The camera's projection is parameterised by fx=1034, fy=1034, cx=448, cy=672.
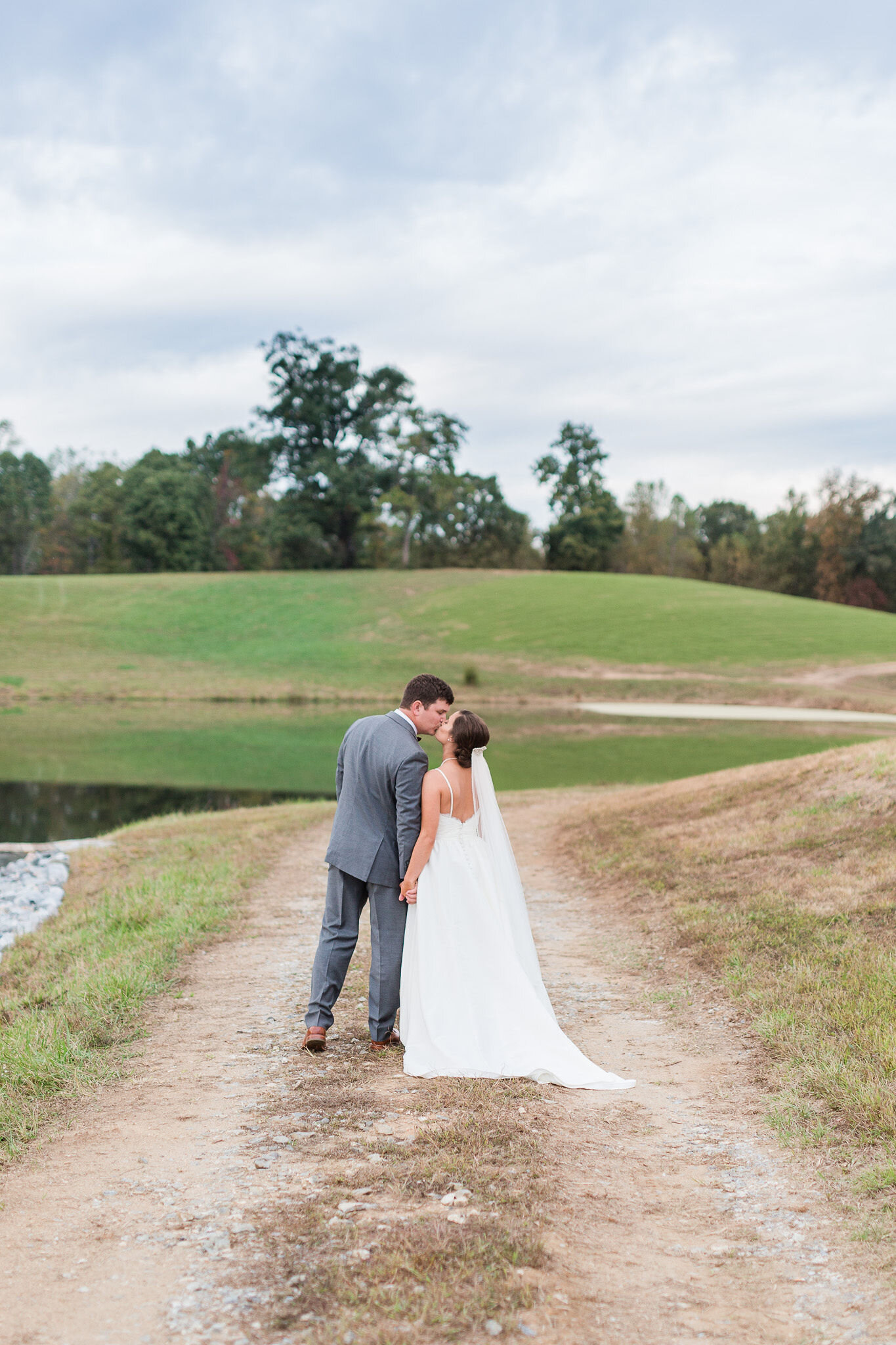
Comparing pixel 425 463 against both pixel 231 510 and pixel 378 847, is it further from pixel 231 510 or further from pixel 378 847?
pixel 378 847

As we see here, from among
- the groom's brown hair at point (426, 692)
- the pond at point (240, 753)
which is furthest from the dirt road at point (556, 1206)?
the pond at point (240, 753)

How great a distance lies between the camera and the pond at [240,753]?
66.7 ft

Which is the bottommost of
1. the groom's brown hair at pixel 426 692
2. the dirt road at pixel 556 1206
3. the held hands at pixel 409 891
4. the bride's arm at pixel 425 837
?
the dirt road at pixel 556 1206

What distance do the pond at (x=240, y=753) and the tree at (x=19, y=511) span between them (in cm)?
6177

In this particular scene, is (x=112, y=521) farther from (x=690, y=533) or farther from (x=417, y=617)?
(x=690, y=533)

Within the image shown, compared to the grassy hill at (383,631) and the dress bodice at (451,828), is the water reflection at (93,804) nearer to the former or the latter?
the dress bodice at (451,828)

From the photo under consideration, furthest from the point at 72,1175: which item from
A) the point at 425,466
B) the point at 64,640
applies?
the point at 425,466

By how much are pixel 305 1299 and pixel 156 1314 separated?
0.47 metres

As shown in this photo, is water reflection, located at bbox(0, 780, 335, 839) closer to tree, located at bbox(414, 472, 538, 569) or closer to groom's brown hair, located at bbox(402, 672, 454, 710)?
groom's brown hair, located at bbox(402, 672, 454, 710)

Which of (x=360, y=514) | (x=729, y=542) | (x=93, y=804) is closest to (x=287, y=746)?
(x=93, y=804)

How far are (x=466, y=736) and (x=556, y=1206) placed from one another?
2614 mm

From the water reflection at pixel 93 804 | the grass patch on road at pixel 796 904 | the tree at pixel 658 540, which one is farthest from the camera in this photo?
the tree at pixel 658 540

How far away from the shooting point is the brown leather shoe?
6.04 meters

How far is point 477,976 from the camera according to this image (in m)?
5.86
